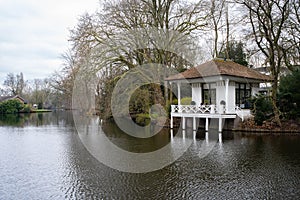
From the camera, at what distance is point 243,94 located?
17.9 m

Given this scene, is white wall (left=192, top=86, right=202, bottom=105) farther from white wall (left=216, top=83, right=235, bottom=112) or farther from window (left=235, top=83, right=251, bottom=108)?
window (left=235, top=83, right=251, bottom=108)

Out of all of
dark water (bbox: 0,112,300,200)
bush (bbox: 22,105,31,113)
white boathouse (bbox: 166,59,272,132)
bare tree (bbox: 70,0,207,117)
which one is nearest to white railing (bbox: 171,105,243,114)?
white boathouse (bbox: 166,59,272,132)

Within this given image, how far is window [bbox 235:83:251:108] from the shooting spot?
17481mm

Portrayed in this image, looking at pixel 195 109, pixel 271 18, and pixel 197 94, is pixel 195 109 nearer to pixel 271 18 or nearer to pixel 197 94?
pixel 197 94

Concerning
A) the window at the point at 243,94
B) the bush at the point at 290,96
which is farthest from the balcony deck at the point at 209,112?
the bush at the point at 290,96

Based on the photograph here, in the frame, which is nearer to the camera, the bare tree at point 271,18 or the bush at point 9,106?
the bare tree at point 271,18

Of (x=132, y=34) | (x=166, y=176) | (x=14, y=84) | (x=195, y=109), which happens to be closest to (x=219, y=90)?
(x=195, y=109)

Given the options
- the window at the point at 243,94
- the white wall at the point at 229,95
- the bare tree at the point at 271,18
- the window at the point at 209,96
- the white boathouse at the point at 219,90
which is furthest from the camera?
the window at the point at 243,94

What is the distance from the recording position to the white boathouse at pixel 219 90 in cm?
1602

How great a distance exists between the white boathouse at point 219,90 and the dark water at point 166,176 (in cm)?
517

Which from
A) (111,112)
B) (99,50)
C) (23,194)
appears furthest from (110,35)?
(23,194)

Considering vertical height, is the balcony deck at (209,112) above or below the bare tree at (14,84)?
below

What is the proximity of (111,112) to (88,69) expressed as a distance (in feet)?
19.6

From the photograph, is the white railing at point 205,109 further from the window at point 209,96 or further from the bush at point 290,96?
the bush at point 290,96
